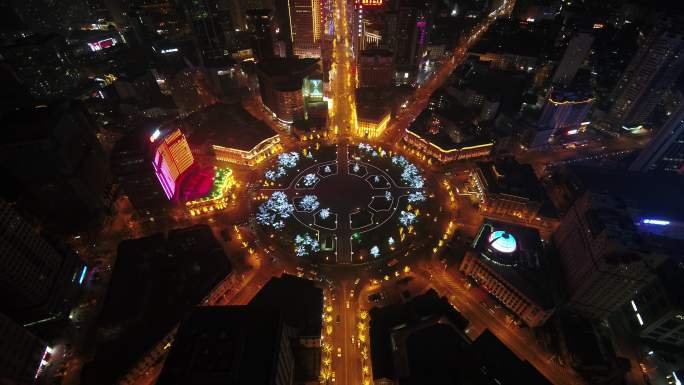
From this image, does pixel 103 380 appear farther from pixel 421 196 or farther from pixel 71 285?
pixel 421 196

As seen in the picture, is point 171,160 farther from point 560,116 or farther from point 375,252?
point 560,116

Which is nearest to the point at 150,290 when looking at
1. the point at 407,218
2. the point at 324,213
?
the point at 324,213

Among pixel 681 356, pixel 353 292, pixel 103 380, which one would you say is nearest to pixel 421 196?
pixel 353 292

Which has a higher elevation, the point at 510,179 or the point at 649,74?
the point at 649,74

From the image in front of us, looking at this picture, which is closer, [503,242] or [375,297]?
[503,242]

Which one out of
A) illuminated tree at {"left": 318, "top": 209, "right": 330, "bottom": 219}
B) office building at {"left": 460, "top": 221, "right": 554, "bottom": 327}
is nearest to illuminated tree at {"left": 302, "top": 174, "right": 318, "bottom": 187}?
illuminated tree at {"left": 318, "top": 209, "right": 330, "bottom": 219}
